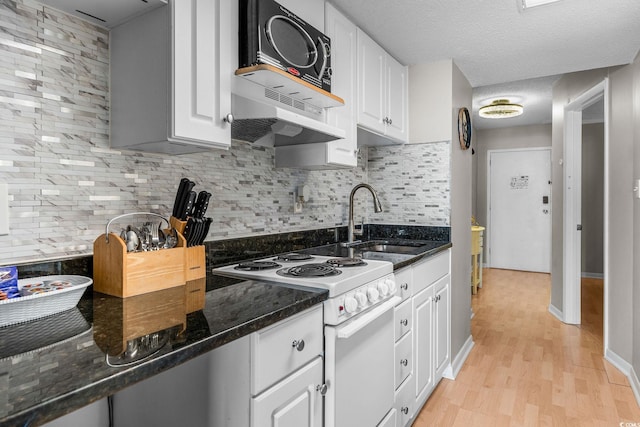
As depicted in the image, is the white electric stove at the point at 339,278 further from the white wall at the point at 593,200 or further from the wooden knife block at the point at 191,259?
the white wall at the point at 593,200

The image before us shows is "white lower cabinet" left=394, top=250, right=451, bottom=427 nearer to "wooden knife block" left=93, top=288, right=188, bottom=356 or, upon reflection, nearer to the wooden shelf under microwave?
the wooden shelf under microwave

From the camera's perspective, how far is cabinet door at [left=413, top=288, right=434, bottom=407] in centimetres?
208

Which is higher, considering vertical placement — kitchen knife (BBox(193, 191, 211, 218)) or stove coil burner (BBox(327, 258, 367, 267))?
kitchen knife (BBox(193, 191, 211, 218))

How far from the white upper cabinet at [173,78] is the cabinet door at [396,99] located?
Result: 4.74 feet

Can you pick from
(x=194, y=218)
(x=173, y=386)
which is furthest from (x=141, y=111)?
(x=173, y=386)

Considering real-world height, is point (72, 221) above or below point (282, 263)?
above

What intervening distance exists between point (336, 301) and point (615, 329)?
9.07 ft

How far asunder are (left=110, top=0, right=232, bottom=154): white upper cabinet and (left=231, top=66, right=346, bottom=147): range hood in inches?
3.0

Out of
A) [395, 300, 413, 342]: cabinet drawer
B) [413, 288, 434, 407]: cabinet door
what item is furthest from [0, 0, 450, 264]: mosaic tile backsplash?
[413, 288, 434, 407]: cabinet door

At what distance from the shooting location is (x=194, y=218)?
1363 millimetres

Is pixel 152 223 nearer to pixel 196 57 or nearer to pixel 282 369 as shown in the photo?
pixel 196 57

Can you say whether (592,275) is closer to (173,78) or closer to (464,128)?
(464,128)

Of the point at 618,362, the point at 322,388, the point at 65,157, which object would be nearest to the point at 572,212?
the point at 618,362

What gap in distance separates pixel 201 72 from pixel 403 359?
62.0 inches
